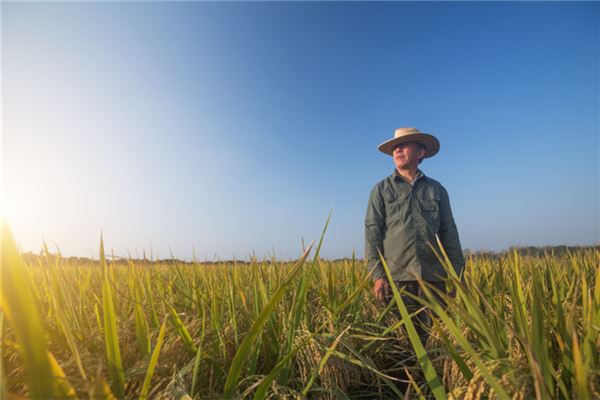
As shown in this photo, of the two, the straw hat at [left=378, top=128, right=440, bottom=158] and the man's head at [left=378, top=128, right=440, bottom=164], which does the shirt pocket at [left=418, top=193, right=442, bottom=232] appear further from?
the straw hat at [left=378, top=128, right=440, bottom=158]

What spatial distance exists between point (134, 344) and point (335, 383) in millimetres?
1050

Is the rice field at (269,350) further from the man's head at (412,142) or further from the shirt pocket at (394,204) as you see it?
the man's head at (412,142)

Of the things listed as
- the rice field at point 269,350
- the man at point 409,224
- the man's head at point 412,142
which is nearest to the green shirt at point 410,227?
the man at point 409,224

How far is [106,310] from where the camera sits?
89cm

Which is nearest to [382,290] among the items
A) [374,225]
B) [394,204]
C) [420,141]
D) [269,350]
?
[374,225]

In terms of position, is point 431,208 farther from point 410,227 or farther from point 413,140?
point 413,140

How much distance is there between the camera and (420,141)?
3736mm

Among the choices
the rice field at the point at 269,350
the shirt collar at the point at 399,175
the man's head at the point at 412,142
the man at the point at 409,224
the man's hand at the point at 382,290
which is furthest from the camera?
the man's head at the point at 412,142

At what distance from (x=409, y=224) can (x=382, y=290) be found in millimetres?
775

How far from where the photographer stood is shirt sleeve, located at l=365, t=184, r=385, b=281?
324 centimetres

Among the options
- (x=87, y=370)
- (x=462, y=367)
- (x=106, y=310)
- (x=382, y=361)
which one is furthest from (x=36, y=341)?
(x=382, y=361)

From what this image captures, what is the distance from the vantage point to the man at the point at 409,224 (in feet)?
10.2

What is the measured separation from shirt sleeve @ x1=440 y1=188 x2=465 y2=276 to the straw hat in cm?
73

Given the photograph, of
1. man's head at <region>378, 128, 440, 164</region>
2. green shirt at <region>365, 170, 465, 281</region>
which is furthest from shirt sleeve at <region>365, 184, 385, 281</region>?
man's head at <region>378, 128, 440, 164</region>
